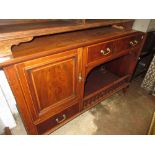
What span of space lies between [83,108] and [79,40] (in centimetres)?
70

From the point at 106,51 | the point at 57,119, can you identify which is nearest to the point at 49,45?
the point at 106,51

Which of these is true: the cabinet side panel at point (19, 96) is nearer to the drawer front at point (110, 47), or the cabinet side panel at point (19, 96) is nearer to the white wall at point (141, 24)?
the drawer front at point (110, 47)

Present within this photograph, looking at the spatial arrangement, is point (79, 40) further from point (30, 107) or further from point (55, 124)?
point (55, 124)

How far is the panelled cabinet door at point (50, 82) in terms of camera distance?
0.72m

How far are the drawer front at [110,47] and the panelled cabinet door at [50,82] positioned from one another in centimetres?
12

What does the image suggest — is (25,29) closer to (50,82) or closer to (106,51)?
(50,82)

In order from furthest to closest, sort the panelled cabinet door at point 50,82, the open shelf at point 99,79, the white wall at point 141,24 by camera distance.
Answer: the open shelf at point 99,79, the white wall at point 141,24, the panelled cabinet door at point 50,82

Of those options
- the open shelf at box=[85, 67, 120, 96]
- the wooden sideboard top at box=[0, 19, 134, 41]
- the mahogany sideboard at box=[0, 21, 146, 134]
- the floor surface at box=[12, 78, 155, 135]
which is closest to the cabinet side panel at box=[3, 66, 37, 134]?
the mahogany sideboard at box=[0, 21, 146, 134]

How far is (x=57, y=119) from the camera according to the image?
1.08 meters

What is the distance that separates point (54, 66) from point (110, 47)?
1.68 feet

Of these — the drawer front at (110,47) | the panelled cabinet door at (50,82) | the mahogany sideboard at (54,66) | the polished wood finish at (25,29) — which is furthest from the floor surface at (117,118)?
the polished wood finish at (25,29)
